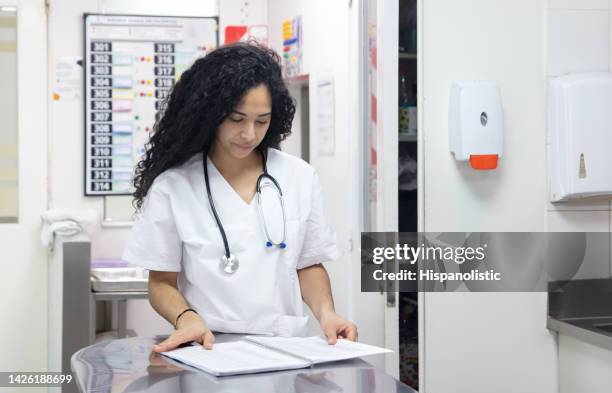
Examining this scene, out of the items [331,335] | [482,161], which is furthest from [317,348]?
[482,161]

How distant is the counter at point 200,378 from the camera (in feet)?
3.97

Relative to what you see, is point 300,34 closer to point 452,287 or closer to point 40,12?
point 40,12

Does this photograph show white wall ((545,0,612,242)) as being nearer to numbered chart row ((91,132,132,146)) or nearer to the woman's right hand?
the woman's right hand

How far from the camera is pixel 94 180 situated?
143 inches

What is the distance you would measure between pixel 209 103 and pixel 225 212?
0.22 m

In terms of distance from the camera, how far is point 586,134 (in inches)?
86.7

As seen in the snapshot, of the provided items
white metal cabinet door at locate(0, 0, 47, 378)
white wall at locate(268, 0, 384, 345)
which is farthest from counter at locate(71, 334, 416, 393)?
white metal cabinet door at locate(0, 0, 47, 378)

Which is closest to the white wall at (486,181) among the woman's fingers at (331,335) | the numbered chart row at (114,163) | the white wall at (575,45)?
the white wall at (575,45)

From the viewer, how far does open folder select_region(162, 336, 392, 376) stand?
1.29 m

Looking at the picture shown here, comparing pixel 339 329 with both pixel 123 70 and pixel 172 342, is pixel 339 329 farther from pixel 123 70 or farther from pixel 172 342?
pixel 123 70

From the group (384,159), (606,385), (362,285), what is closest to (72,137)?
(362,285)

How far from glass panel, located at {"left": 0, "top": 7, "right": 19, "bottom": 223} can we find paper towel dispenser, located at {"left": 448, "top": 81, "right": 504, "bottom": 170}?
2100mm

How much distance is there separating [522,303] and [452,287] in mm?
204

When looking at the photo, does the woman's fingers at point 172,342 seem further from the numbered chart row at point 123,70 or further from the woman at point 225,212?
the numbered chart row at point 123,70
